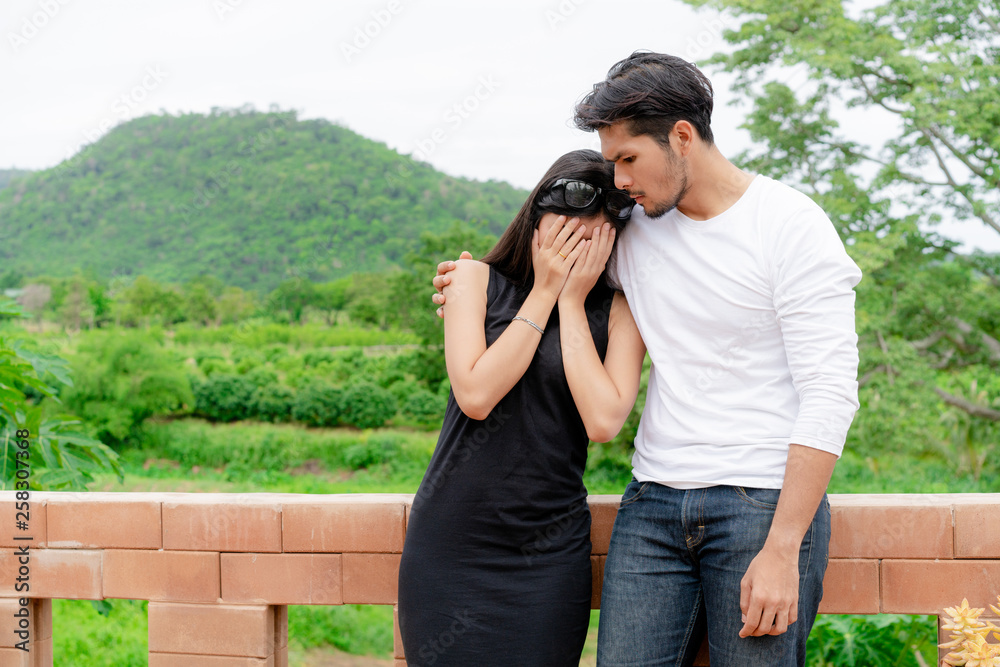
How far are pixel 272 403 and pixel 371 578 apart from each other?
2091 centimetres

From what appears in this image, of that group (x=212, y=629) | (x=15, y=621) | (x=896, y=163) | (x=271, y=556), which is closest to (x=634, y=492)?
(x=271, y=556)

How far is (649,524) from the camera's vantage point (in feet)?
4.74

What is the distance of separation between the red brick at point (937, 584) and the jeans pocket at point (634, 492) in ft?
1.79

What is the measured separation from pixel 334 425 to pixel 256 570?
20.3m

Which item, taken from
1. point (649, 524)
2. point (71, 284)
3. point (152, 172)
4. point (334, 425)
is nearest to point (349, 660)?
point (649, 524)

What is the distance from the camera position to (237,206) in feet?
122

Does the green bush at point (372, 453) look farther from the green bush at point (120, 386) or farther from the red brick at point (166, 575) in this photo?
the red brick at point (166, 575)

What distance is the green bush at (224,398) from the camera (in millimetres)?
20906

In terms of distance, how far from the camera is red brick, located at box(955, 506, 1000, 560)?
1521mm

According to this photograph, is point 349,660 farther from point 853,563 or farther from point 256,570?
point 853,563

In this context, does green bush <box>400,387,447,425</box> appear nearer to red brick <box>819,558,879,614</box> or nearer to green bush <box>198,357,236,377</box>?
green bush <box>198,357,236,377</box>

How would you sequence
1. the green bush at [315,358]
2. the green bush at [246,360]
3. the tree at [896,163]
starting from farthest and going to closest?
the green bush at [315,358] → the green bush at [246,360] → the tree at [896,163]

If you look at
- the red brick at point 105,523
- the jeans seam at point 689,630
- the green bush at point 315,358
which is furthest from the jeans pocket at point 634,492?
the green bush at point 315,358

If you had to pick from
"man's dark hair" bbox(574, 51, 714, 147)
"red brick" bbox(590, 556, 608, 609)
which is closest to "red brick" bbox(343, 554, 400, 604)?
"red brick" bbox(590, 556, 608, 609)
